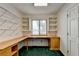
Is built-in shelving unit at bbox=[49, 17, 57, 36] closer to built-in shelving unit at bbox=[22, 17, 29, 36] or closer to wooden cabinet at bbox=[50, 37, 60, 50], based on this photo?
wooden cabinet at bbox=[50, 37, 60, 50]

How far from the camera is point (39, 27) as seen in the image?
26.0 feet

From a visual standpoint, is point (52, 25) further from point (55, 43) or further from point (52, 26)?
point (55, 43)

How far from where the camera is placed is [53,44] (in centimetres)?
673

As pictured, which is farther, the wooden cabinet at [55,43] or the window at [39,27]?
the window at [39,27]

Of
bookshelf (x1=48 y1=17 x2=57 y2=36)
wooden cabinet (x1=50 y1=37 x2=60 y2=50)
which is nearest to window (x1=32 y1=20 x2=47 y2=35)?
bookshelf (x1=48 y1=17 x2=57 y2=36)

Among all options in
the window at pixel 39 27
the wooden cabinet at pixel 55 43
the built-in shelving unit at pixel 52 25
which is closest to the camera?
the wooden cabinet at pixel 55 43

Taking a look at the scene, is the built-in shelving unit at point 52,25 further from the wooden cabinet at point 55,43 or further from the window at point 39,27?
the wooden cabinet at point 55,43

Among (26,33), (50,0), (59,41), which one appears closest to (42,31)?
(26,33)

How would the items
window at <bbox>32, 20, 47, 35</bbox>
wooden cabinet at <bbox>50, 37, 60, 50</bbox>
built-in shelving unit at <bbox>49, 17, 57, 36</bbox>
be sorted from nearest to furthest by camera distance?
wooden cabinet at <bbox>50, 37, 60, 50</bbox> < built-in shelving unit at <bbox>49, 17, 57, 36</bbox> < window at <bbox>32, 20, 47, 35</bbox>

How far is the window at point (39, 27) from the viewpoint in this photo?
26.0 feet

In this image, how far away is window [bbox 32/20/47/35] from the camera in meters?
7.92

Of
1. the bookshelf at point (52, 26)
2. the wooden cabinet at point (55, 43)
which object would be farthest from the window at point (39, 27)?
the wooden cabinet at point (55, 43)

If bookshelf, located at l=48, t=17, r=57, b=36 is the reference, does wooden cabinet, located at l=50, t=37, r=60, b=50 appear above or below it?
below

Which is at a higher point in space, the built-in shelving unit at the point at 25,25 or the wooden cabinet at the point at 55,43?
the built-in shelving unit at the point at 25,25
